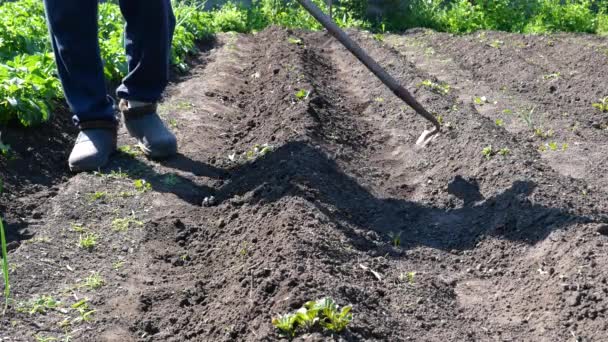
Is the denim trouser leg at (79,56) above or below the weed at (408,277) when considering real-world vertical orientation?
above

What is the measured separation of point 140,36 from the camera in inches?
175

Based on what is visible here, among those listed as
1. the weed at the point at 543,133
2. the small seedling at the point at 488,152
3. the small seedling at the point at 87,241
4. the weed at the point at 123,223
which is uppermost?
the small seedling at the point at 87,241

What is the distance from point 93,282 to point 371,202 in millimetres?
1431

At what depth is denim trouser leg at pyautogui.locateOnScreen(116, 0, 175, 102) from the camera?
14.4ft

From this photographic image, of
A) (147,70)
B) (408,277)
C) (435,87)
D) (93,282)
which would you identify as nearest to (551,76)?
(435,87)

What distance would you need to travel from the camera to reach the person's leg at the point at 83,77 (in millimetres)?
4188

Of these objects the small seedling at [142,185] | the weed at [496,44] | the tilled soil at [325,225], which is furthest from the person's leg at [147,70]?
the weed at [496,44]

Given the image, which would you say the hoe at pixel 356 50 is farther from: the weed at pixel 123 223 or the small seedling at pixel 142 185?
the weed at pixel 123 223

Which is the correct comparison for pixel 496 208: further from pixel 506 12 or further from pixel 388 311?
pixel 506 12

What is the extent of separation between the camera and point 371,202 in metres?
4.10

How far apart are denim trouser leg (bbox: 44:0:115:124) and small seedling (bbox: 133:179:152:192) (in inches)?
17.8

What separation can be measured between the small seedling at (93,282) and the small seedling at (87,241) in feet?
0.86

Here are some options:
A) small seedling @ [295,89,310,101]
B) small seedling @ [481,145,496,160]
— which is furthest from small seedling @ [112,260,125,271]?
small seedling @ [295,89,310,101]

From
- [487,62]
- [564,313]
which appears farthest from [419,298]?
[487,62]
